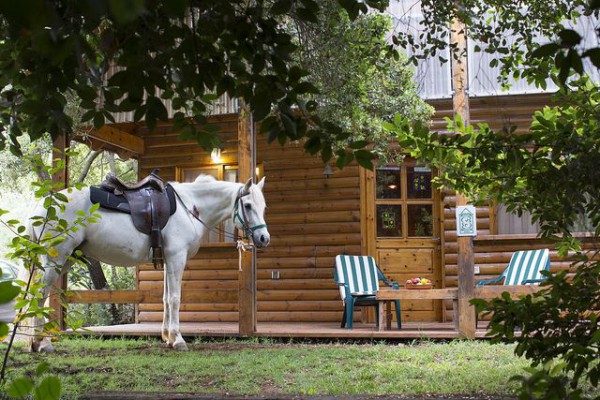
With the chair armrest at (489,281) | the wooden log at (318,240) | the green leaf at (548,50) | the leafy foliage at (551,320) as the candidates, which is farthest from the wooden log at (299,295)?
the green leaf at (548,50)

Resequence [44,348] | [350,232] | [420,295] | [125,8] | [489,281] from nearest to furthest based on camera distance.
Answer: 1. [125,8]
2. [44,348]
3. [420,295]
4. [489,281]
5. [350,232]

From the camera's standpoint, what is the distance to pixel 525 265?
924 cm

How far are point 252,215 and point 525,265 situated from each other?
4.12 metres

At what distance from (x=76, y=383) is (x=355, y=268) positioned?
5339 mm

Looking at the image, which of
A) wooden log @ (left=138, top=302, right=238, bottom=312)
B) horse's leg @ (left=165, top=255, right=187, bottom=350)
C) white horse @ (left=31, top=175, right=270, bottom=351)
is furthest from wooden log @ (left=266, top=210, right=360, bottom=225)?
horse's leg @ (left=165, top=255, right=187, bottom=350)

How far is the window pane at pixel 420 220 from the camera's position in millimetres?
10641

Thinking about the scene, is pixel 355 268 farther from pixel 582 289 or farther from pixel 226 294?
pixel 582 289

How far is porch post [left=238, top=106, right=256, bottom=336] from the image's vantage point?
816cm

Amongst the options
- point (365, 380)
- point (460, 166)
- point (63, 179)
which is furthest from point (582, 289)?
point (63, 179)

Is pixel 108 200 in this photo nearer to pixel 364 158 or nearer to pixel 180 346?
pixel 180 346

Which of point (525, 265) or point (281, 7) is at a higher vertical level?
point (281, 7)

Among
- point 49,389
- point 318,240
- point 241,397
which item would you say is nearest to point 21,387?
point 49,389

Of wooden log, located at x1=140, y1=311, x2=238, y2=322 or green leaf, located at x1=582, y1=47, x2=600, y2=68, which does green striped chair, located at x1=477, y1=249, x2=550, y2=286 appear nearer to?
wooden log, located at x1=140, y1=311, x2=238, y2=322

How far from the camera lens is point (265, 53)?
6.22 feet
